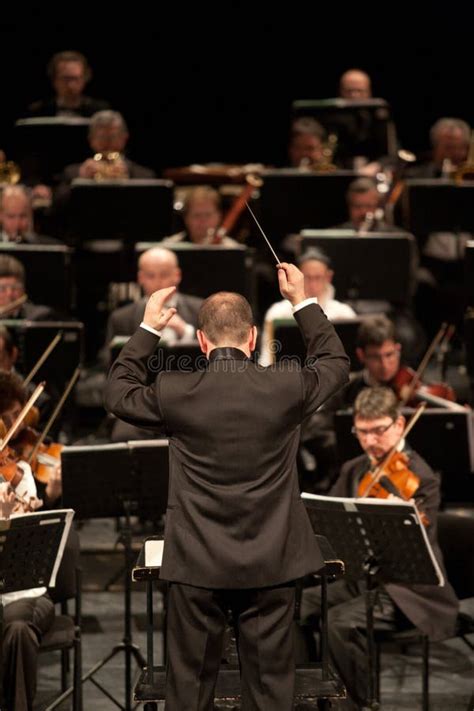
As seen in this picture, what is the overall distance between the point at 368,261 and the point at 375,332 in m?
1.25

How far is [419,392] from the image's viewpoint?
636 cm

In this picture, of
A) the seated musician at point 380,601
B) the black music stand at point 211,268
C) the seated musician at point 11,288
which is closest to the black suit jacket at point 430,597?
the seated musician at point 380,601

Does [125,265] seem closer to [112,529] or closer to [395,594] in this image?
[112,529]

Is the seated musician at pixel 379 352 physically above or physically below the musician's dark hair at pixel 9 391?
below

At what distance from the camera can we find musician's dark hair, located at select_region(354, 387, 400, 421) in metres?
5.21

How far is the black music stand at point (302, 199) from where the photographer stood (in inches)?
324

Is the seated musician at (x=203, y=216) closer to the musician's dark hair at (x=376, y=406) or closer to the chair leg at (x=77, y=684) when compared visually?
the musician's dark hair at (x=376, y=406)

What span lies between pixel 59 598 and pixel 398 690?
1.47 metres

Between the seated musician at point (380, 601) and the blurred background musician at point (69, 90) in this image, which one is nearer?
the seated musician at point (380, 601)

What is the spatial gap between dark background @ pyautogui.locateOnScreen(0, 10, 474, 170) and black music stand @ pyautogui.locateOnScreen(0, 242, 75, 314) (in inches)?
129

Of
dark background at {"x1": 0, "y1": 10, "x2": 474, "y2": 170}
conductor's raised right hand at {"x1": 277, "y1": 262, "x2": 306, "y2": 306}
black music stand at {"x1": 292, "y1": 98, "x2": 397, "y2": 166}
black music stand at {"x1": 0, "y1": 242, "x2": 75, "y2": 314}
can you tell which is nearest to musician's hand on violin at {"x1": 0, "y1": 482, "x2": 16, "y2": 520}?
conductor's raised right hand at {"x1": 277, "y1": 262, "x2": 306, "y2": 306}

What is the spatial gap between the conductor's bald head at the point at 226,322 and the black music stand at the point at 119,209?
4.03m

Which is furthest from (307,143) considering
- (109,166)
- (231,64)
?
(231,64)

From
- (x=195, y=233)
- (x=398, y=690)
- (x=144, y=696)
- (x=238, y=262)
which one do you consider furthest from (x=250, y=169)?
(x=144, y=696)
